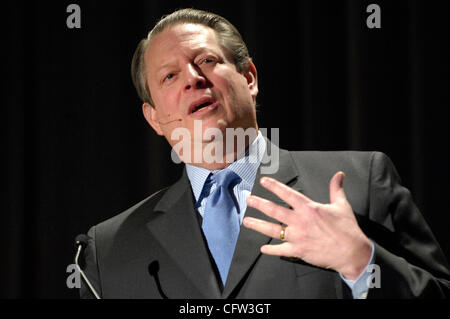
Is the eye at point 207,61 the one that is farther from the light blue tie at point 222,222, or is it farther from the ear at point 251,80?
the light blue tie at point 222,222

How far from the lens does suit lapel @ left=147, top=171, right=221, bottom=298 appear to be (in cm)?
115

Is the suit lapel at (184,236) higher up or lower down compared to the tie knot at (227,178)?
lower down

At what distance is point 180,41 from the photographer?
1.43 m

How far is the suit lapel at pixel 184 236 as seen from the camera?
3.77 ft

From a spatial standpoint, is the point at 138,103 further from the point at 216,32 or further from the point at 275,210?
the point at 275,210

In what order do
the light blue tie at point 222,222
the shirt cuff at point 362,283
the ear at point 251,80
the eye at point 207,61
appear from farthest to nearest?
the ear at point 251,80 < the eye at point 207,61 < the light blue tie at point 222,222 < the shirt cuff at point 362,283

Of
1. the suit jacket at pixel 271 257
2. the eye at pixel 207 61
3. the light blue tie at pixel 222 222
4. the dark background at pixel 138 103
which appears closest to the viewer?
the suit jacket at pixel 271 257

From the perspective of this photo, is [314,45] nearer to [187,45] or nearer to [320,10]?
[320,10]

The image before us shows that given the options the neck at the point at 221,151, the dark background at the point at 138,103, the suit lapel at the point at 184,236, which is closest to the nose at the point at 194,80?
the neck at the point at 221,151

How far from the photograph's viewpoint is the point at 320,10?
1931 millimetres

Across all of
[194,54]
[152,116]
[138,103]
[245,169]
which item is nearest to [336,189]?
[245,169]

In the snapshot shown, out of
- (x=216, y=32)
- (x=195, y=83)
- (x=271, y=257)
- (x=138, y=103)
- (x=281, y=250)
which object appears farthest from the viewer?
(x=138, y=103)

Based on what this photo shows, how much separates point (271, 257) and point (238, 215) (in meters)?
0.16

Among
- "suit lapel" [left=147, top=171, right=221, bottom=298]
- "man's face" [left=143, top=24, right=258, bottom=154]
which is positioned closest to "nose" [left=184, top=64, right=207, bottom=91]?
"man's face" [left=143, top=24, right=258, bottom=154]
